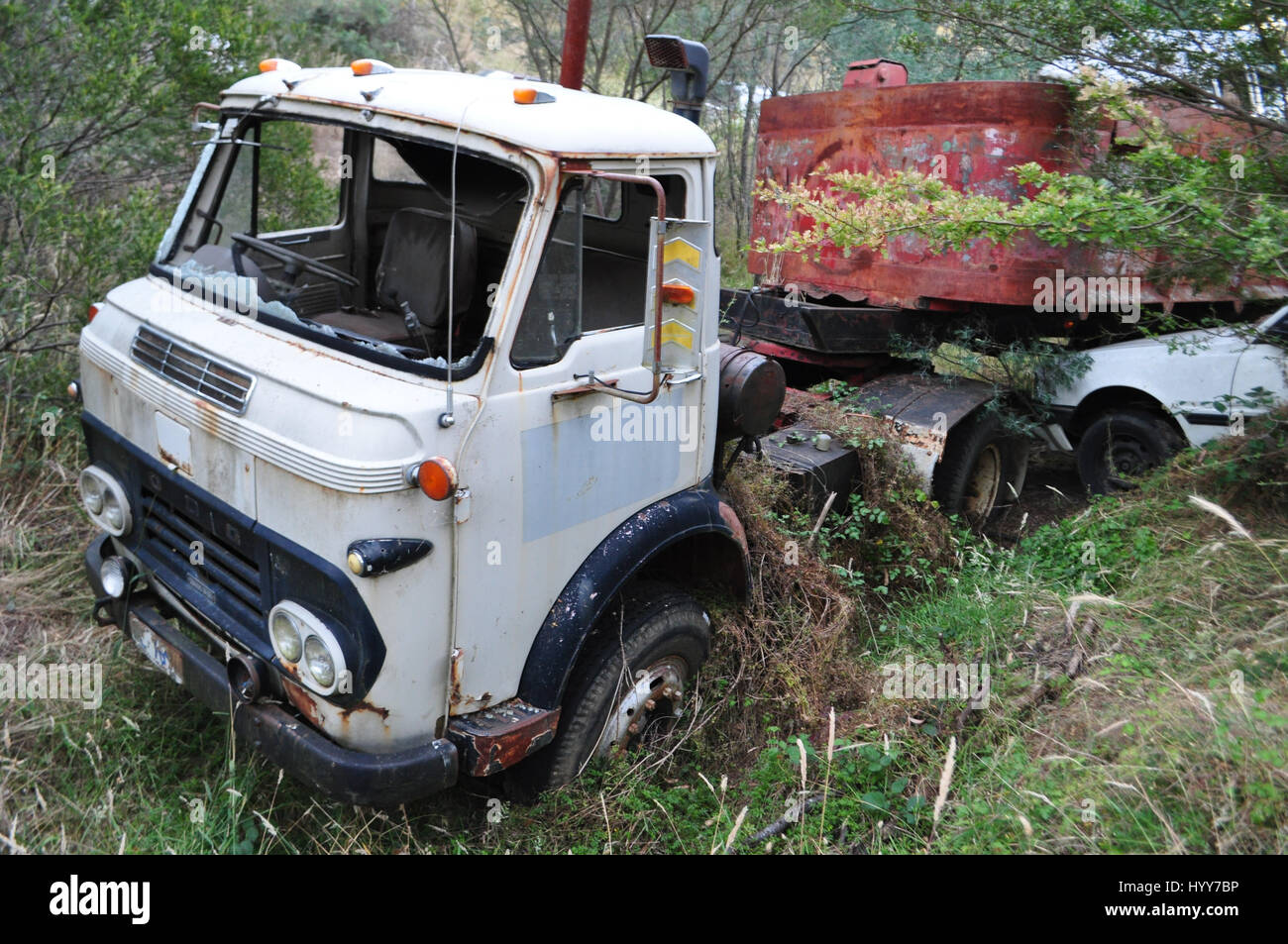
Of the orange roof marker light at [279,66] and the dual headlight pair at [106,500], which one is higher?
the orange roof marker light at [279,66]

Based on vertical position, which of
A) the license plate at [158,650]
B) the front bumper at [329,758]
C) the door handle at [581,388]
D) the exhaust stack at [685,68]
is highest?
the exhaust stack at [685,68]

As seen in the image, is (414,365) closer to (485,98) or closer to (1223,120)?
(485,98)

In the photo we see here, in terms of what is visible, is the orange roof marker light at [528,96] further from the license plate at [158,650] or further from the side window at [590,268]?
the license plate at [158,650]

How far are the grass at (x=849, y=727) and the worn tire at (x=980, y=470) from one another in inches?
38.1

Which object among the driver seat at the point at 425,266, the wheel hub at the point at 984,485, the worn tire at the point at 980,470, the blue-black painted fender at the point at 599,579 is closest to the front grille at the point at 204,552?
the blue-black painted fender at the point at 599,579

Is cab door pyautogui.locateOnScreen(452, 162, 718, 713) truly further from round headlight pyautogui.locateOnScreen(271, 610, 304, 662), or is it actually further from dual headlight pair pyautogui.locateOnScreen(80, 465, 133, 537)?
dual headlight pair pyautogui.locateOnScreen(80, 465, 133, 537)

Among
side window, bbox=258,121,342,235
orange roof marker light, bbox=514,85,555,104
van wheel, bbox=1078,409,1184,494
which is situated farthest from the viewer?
van wheel, bbox=1078,409,1184,494

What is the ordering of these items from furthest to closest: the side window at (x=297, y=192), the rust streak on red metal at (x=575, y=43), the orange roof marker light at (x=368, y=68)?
the side window at (x=297, y=192)
the rust streak on red metal at (x=575, y=43)
the orange roof marker light at (x=368, y=68)

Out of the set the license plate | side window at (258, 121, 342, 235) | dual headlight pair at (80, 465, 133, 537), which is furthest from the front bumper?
side window at (258, 121, 342, 235)

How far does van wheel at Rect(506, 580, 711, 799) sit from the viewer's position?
3529 mm

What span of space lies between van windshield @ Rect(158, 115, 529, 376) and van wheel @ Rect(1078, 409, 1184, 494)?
171 inches

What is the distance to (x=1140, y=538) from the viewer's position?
4934 mm

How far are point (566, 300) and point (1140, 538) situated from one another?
334 centimetres

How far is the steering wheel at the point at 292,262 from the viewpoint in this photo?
3674 millimetres
